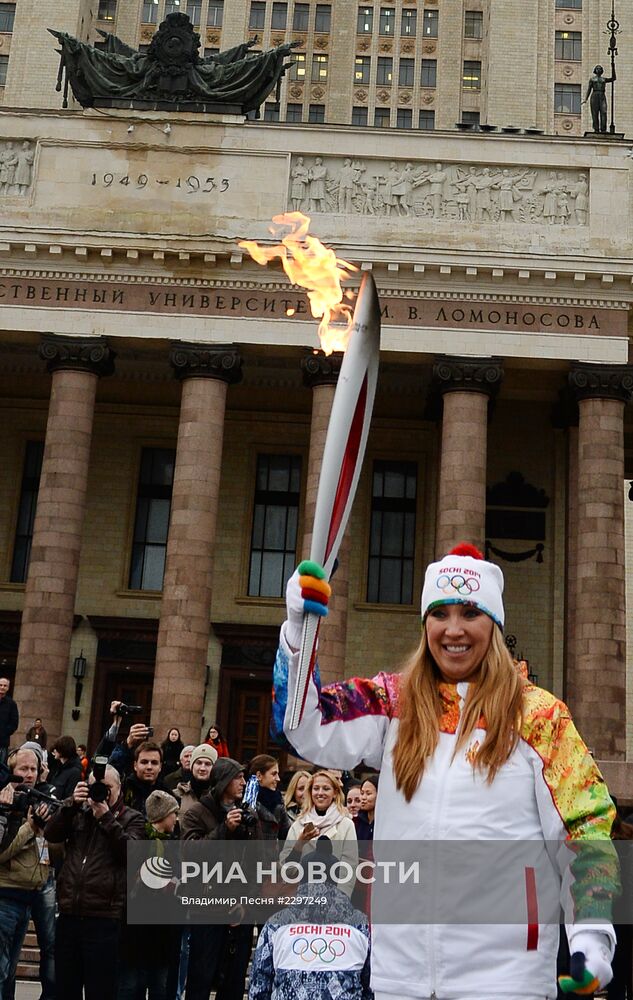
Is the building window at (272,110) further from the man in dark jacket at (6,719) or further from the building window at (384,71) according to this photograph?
the man in dark jacket at (6,719)

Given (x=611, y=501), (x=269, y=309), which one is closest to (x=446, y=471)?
(x=611, y=501)

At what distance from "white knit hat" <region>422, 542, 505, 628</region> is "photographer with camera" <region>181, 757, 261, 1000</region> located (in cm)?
483

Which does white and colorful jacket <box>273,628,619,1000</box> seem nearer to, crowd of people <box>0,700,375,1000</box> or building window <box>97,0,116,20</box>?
crowd of people <box>0,700,375,1000</box>

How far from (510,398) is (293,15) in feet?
Result: 126

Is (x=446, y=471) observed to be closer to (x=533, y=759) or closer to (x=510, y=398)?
(x=510, y=398)

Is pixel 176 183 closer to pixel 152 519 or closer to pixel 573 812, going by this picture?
pixel 152 519

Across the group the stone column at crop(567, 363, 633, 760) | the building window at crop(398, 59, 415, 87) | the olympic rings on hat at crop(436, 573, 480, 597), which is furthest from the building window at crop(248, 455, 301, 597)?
the building window at crop(398, 59, 415, 87)

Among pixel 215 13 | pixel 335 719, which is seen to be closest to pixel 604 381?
pixel 335 719

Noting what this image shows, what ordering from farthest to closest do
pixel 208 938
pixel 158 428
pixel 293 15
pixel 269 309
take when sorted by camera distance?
1. pixel 293 15
2. pixel 158 428
3. pixel 269 309
4. pixel 208 938

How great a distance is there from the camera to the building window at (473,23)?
6181 cm

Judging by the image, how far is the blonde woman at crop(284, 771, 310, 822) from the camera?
10.2 meters

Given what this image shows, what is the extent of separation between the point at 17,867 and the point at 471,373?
18.8 meters

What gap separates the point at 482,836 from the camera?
410 centimetres

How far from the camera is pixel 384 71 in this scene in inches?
2438
